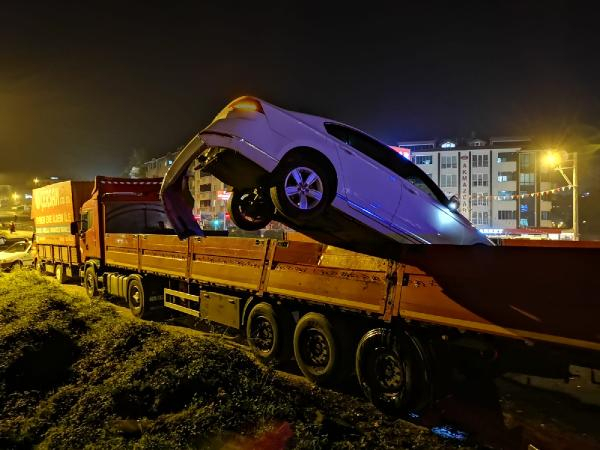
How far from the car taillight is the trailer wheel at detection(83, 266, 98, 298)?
8.96 metres

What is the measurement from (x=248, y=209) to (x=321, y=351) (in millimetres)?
2102

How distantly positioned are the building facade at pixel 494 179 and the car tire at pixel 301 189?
172 ft

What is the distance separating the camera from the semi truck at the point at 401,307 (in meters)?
3.44

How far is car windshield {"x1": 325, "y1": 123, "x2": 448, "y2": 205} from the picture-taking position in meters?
5.17

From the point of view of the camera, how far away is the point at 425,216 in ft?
17.9

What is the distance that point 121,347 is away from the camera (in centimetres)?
561

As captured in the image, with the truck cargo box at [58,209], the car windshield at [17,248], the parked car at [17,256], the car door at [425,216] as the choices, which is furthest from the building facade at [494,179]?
the car door at [425,216]

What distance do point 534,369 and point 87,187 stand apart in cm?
1296

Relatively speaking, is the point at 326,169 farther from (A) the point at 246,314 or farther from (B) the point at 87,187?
(B) the point at 87,187

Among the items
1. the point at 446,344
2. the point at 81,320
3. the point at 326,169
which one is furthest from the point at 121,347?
the point at 446,344

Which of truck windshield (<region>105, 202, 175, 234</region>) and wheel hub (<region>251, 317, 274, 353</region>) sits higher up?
truck windshield (<region>105, 202, 175, 234</region>)

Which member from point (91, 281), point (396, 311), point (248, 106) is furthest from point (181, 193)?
point (91, 281)

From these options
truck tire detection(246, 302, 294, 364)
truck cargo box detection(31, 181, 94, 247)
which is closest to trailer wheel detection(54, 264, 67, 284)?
truck cargo box detection(31, 181, 94, 247)

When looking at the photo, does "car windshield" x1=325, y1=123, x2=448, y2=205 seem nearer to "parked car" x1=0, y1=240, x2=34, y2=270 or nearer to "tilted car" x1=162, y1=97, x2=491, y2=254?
"tilted car" x1=162, y1=97, x2=491, y2=254
